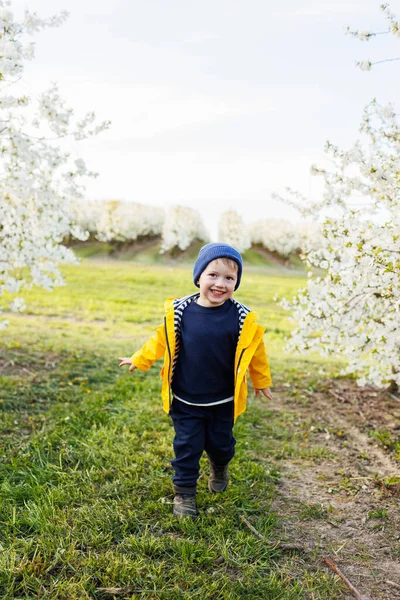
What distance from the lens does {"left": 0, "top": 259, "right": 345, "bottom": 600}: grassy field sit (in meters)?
2.73

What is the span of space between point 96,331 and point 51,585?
9252 mm

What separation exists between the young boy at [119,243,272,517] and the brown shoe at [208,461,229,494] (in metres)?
0.16

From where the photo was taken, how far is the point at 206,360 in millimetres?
3508

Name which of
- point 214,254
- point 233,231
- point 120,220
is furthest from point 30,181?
point 233,231

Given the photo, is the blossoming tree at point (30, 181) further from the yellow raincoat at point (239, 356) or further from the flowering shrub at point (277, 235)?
the flowering shrub at point (277, 235)

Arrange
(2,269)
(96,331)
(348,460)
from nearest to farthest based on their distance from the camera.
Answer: (348,460), (2,269), (96,331)

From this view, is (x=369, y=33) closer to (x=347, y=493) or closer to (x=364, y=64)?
(x=364, y=64)

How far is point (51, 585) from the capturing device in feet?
8.69

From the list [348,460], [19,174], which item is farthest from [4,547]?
[19,174]

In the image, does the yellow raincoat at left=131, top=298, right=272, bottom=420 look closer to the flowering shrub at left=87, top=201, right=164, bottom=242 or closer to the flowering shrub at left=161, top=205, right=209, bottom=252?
the flowering shrub at left=87, top=201, right=164, bottom=242

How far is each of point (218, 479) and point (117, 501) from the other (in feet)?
2.46

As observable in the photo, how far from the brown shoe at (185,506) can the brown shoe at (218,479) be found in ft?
1.02

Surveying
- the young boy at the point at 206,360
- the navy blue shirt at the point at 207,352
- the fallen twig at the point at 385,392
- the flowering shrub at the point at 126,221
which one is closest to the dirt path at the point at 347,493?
the fallen twig at the point at 385,392

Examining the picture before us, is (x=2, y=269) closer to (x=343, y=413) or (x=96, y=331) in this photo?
(x=343, y=413)
